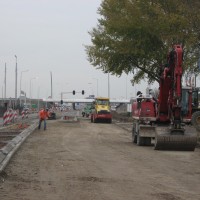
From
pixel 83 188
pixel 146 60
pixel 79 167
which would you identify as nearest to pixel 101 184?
pixel 83 188

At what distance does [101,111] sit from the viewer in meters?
56.7

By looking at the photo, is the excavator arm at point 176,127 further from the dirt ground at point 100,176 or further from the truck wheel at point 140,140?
the truck wheel at point 140,140

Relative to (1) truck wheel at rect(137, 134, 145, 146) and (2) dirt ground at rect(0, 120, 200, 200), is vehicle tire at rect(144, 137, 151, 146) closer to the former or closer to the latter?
(1) truck wheel at rect(137, 134, 145, 146)

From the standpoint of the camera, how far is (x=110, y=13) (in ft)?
152

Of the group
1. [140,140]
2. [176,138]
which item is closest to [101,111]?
[140,140]

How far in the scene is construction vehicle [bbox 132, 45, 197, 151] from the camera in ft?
71.2

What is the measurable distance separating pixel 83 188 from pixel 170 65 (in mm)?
12096

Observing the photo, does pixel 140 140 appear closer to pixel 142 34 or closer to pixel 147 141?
pixel 147 141

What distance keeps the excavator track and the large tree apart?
14.0 m

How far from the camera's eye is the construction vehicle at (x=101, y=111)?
56469 mm

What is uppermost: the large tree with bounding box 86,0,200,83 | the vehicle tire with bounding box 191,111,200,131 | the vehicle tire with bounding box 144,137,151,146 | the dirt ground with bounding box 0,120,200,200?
the large tree with bounding box 86,0,200,83

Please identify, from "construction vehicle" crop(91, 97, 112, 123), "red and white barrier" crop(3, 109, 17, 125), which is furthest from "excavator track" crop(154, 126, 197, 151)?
"construction vehicle" crop(91, 97, 112, 123)

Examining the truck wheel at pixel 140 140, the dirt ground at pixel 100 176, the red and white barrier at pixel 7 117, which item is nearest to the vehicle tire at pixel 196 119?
the truck wheel at pixel 140 140

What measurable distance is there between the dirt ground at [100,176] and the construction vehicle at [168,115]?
141cm
